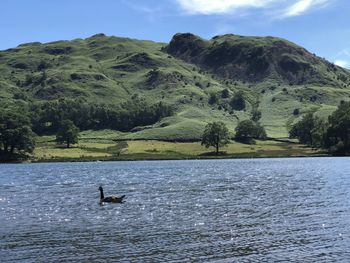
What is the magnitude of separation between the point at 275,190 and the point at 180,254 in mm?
50599

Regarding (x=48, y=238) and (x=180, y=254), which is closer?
(x=180, y=254)

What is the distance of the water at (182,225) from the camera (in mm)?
38406

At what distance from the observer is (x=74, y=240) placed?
44750mm

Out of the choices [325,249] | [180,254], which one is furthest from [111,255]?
[325,249]

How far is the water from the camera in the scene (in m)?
38.4

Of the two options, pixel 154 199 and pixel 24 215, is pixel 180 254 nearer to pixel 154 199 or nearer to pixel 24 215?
pixel 24 215

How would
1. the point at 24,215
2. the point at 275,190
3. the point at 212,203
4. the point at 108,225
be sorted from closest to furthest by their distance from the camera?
the point at 108,225 → the point at 24,215 → the point at 212,203 → the point at 275,190

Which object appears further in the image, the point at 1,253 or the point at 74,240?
the point at 74,240

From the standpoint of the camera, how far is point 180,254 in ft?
125

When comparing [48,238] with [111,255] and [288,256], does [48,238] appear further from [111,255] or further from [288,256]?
[288,256]

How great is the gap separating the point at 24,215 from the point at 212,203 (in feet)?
84.3

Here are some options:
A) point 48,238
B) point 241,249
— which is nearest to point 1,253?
point 48,238

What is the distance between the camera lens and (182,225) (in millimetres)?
51344

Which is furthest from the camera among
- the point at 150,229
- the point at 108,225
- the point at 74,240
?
the point at 108,225
